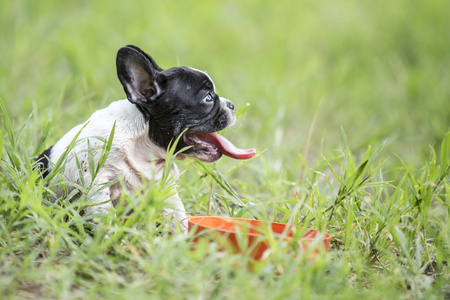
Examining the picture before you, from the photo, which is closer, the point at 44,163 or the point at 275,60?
the point at 44,163

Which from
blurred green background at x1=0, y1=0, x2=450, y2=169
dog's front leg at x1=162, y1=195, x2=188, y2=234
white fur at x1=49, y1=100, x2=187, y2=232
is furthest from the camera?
blurred green background at x1=0, y1=0, x2=450, y2=169

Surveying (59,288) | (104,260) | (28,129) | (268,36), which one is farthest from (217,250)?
(268,36)

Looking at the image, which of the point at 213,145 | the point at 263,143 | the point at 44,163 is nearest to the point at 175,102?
the point at 213,145

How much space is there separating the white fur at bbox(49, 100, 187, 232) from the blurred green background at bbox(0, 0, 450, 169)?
1076 mm

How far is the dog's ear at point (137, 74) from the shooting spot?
301 cm

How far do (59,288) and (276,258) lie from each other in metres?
0.87

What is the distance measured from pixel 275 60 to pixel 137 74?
4.62m

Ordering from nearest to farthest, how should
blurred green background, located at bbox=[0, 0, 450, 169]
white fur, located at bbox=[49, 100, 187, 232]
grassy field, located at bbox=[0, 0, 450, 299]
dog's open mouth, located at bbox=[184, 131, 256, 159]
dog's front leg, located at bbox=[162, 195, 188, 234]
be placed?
grassy field, located at bbox=[0, 0, 450, 299] < white fur, located at bbox=[49, 100, 187, 232] < dog's front leg, located at bbox=[162, 195, 188, 234] < dog's open mouth, located at bbox=[184, 131, 256, 159] < blurred green background, located at bbox=[0, 0, 450, 169]

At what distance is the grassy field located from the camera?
2400 mm

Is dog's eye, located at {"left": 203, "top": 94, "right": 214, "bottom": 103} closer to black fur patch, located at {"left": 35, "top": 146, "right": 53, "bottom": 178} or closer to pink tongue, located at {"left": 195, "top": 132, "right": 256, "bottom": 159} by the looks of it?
pink tongue, located at {"left": 195, "top": 132, "right": 256, "bottom": 159}

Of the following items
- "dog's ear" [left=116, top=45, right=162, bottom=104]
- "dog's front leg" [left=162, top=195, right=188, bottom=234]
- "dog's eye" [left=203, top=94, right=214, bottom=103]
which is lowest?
"dog's front leg" [left=162, top=195, right=188, bottom=234]

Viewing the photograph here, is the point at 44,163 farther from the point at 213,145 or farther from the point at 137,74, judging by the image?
the point at 213,145

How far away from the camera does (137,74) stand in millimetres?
3070

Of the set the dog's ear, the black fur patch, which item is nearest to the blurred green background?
A: the black fur patch
